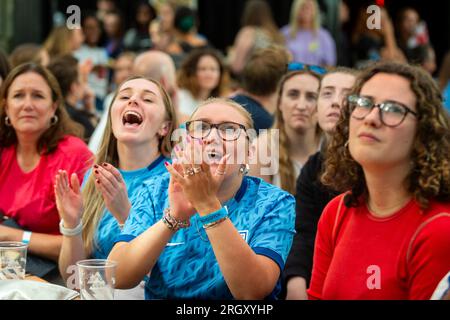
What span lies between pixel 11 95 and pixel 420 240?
2.54 metres

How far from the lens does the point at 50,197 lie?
4074 mm

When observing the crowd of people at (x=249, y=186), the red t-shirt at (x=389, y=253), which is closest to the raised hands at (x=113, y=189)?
the crowd of people at (x=249, y=186)

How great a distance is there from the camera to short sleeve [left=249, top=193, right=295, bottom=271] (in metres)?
2.78

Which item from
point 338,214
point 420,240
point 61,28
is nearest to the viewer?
point 420,240

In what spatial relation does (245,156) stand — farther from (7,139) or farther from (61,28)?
(61,28)

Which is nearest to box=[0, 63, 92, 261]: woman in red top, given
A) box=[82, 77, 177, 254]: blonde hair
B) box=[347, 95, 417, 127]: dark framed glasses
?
box=[82, 77, 177, 254]: blonde hair

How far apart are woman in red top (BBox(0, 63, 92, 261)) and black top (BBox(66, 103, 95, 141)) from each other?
1.39 m

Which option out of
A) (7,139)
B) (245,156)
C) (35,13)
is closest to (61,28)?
(35,13)

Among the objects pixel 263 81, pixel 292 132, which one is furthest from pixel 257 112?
pixel 292 132

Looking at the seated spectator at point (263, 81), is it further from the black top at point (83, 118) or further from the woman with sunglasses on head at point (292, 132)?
the black top at point (83, 118)

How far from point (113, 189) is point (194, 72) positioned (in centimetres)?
374

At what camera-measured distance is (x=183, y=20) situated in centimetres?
812

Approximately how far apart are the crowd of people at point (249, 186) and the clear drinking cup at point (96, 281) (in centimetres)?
28

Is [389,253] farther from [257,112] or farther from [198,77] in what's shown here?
[198,77]
